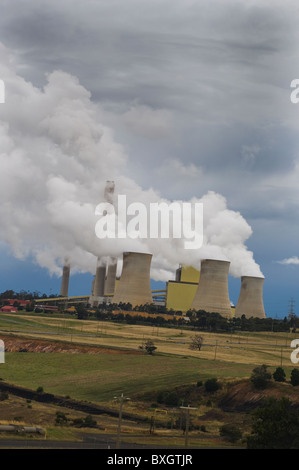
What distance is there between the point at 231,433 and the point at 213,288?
181 feet

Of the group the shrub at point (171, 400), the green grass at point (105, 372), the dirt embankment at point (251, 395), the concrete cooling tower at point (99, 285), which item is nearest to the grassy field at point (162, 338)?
the green grass at point (105, 372)

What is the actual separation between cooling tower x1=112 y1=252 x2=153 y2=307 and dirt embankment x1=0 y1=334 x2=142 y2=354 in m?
26.4

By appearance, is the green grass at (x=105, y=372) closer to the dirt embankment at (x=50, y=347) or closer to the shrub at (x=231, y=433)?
the dirt embankment at (x=50, y=347)

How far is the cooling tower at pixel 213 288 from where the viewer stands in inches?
3531

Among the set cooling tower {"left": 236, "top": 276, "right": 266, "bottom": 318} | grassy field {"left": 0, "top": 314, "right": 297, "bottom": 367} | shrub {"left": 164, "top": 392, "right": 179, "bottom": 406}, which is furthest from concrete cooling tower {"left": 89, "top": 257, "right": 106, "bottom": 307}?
shrub {"left": 164, "top": 392, "right": 179, "bottom": 406}

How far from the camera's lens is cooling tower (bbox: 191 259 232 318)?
89688 millimetres

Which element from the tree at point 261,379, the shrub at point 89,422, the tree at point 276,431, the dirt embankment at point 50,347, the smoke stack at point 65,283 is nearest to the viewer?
the tree at point 276,431

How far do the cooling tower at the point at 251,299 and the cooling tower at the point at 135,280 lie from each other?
13818mm

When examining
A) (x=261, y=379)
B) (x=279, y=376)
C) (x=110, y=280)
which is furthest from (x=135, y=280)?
(x=261, y=379)

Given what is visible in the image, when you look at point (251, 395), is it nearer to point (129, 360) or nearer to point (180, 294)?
point (129, 360)

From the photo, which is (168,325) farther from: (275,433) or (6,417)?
(275,433)

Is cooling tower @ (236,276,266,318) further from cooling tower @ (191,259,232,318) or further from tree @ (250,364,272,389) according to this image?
tree @ (250,364,272,389)
